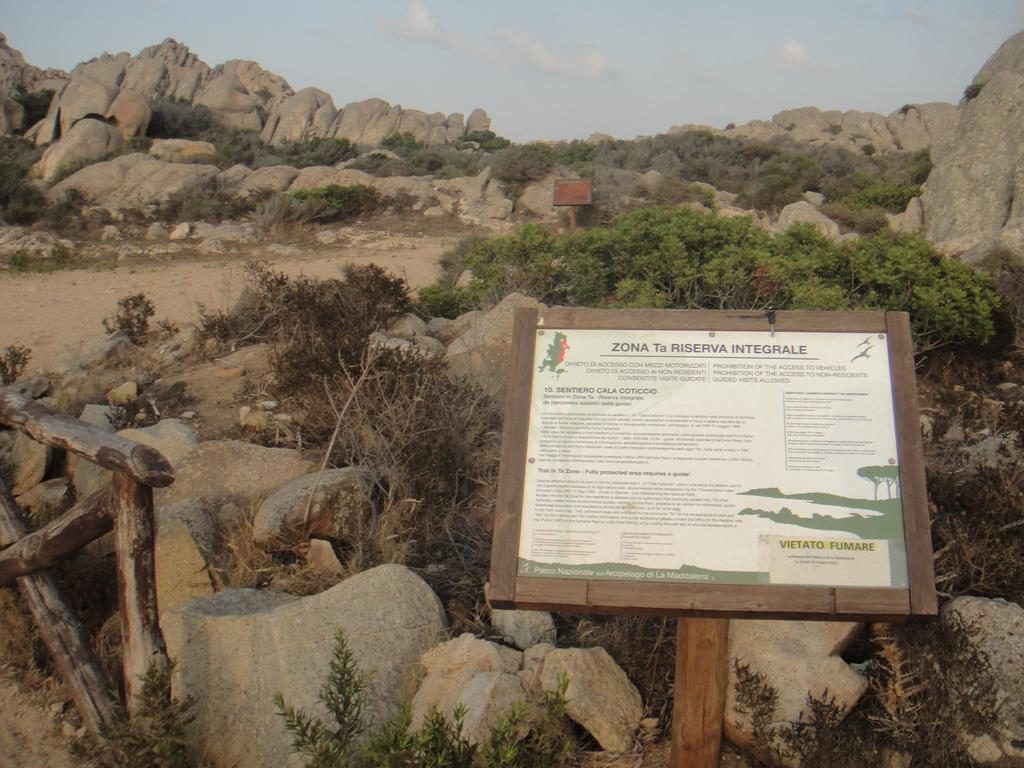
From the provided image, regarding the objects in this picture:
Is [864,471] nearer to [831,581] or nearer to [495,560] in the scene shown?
[831,581]

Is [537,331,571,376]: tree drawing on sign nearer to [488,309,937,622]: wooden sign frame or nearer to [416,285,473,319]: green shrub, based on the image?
[488,309,937,622]: wooden sign frame

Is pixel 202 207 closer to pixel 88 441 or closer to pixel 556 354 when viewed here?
pixel 88 441

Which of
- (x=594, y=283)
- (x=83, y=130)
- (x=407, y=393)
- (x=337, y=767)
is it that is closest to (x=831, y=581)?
(x=337, y=767)

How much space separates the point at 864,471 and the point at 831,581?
0.31m

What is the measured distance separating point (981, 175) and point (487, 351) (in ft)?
27.7

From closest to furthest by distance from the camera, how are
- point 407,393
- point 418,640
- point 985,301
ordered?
point 418,640 → point 407,393 → point 985,301

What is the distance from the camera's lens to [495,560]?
2365 mm

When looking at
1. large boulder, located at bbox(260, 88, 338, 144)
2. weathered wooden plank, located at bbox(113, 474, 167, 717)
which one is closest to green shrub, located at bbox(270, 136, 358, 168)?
large boulder, located at bbox(260, 88, 338, 144)

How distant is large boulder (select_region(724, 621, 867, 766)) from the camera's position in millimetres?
2957

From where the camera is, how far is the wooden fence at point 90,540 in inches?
123

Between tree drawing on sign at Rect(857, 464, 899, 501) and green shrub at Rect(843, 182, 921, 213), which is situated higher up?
green shrub at Rect(843, 182, 921, 213)

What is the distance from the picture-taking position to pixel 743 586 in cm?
230

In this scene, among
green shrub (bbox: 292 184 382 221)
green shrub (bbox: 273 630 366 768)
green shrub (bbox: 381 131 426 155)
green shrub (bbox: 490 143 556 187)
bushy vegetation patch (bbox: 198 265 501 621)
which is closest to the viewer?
green shrub (bbox: 273 630 366 768)

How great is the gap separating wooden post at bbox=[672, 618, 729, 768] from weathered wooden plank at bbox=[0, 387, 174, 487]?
1.83 metres
